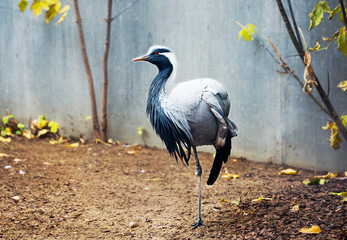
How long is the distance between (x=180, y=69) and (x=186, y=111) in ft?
7.94

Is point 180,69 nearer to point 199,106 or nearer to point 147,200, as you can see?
point 147,200

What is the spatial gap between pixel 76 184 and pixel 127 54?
80.8 inches

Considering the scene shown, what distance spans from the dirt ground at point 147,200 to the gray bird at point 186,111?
655mm

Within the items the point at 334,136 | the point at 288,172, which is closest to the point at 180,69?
the point at 288,172

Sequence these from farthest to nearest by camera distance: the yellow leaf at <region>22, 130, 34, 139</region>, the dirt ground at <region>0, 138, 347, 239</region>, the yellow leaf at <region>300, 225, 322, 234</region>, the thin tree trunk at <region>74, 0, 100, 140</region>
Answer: the yellow leaf at <region>22, 130, 34, 139</region> → the thin tree trunk at <region>74, 0, 100, 140</region> → the dirt ground at <region>0, 138, 347, 239</region> → the yellow leaf at <region>300, 225, 322, 234</region>

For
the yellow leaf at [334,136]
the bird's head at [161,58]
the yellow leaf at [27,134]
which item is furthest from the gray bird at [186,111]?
the yellow leaf at [27,134]

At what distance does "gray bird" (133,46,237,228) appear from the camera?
330cm

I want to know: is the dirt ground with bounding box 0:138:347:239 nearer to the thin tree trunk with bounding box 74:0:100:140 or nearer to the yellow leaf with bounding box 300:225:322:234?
the yellow leaf with bounding box 300:225:322:234

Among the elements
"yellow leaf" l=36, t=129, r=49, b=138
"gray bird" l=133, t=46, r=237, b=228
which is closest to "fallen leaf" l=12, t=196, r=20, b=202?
"gray bird" l=133, t=46, r=237, b=228

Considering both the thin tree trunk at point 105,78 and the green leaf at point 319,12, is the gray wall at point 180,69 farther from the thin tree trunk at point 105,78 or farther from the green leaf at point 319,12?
the green leaf at point 319,12

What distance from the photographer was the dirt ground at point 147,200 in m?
3.42

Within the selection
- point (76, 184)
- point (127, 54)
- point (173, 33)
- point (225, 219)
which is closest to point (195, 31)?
point (173, 33)

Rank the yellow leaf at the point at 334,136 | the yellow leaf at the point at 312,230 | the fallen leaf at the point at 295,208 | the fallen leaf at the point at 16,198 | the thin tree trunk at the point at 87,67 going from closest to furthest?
1. the yellow leaf at the point at 312,230
2. the fallen leaf at the point at 295,208
3. the fallen leaf at the point at 16,198
4. the yellow leaf at the point at 334,136
5. the thin tree trunk at the point at 87,67

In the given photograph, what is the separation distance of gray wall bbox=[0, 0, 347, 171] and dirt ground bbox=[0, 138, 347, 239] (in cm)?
41
